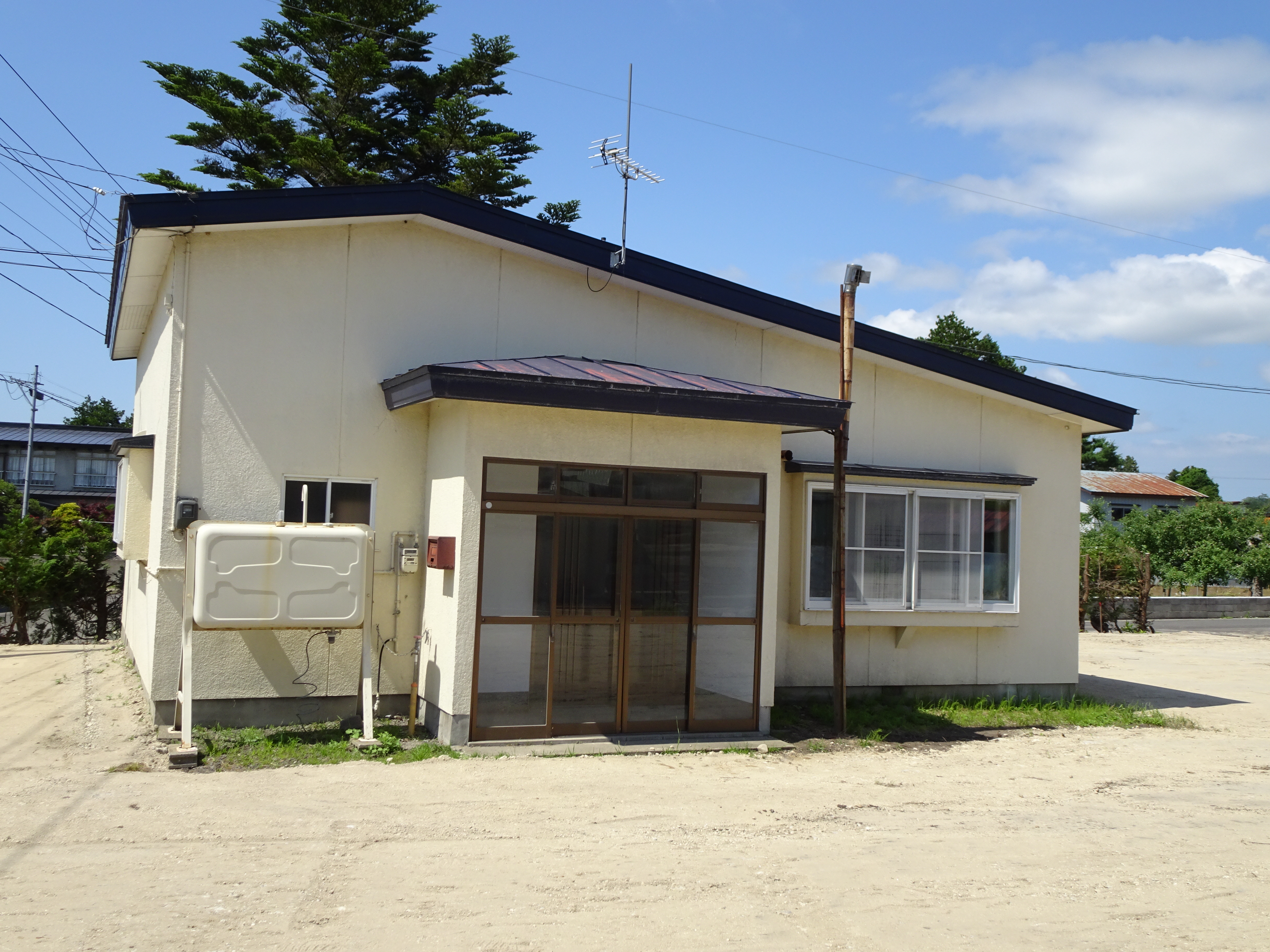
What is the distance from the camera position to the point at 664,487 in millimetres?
9758

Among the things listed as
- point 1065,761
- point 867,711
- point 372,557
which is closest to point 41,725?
point 372,557

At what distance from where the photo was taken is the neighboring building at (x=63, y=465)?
1631 inches

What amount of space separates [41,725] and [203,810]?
3.59 metres

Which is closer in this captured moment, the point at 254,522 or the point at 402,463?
the point at 254,522

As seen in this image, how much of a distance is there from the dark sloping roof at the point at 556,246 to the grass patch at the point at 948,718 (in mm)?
3503

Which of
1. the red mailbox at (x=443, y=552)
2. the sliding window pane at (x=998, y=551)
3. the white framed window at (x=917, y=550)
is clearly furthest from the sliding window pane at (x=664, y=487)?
the sliding window pane at (x=998, y=551)

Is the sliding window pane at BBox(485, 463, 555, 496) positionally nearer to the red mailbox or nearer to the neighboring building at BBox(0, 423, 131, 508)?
the red mailbox

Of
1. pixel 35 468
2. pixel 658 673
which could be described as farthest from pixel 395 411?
pixel 35 468

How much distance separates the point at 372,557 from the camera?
9.06 m

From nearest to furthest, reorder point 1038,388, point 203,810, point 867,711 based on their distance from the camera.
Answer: point 203,810
point 867,711
point 1038,388

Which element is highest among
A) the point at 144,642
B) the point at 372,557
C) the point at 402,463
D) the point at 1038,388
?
the point at 1038,388

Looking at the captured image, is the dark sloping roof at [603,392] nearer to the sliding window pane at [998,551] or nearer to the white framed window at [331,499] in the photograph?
the white framed window at [331,499]

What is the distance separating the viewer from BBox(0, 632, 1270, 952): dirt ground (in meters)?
5.09

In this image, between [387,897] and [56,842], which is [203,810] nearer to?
[56,842]
